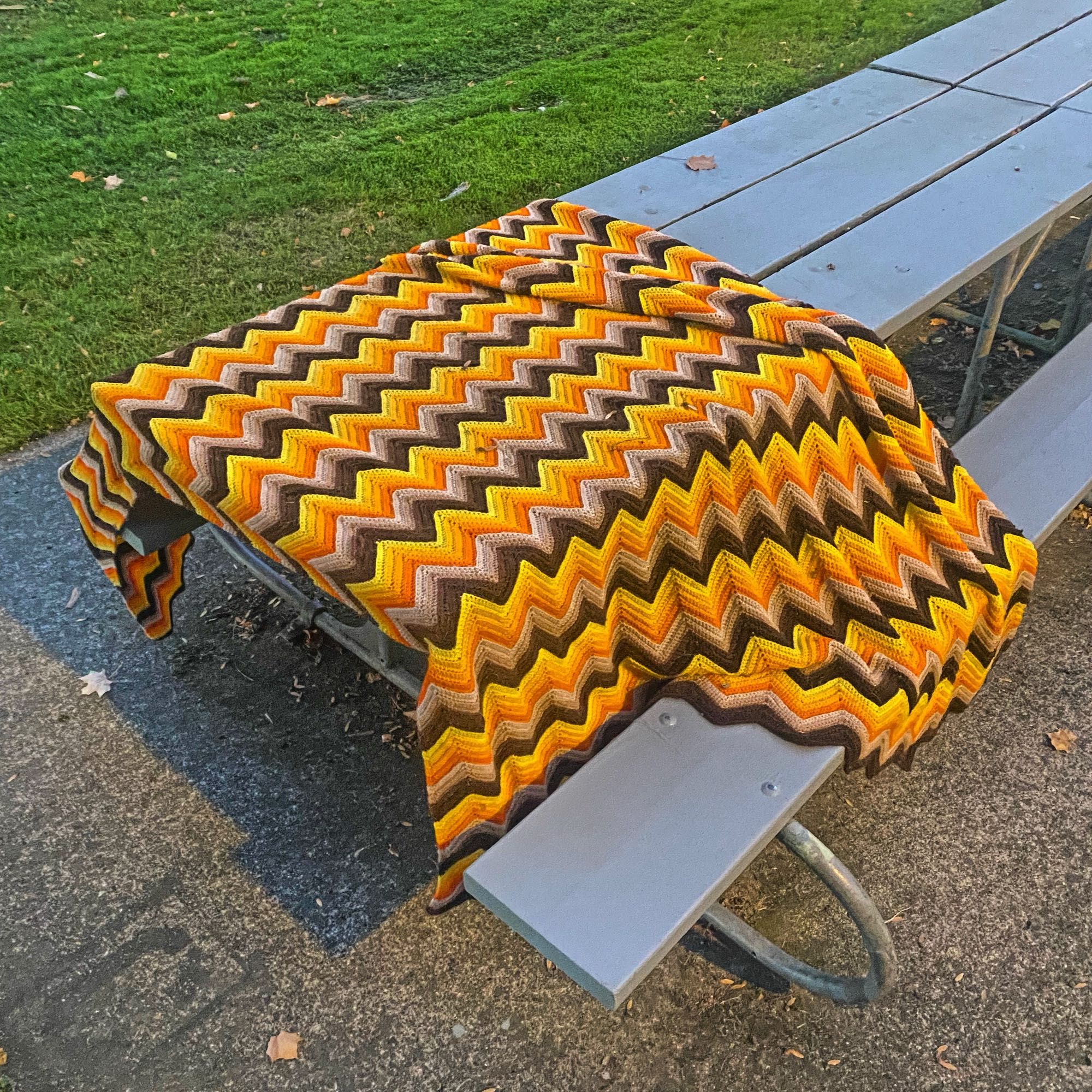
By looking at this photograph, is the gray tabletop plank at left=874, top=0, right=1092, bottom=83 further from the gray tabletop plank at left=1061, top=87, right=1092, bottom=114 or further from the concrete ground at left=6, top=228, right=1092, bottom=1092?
the concrete ground at left=6, top=228, right=1092, bottom=1092

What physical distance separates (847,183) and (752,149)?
1.27 ft

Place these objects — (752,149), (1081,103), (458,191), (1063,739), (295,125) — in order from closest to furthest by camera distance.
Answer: (1063,739)
(752,149)
(1081,103)
(458,191)
(295,125)

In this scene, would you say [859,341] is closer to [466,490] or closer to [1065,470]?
[1065,470]

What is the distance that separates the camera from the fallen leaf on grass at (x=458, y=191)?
15.4 ft

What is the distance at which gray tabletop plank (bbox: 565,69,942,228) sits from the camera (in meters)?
3.06

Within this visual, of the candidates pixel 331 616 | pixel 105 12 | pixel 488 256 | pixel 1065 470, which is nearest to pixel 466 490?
pixel 488 256

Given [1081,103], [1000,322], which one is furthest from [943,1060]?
[1081,103]

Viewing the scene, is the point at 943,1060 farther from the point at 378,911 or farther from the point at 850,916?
the point at 378,911

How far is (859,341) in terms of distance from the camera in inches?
85.9

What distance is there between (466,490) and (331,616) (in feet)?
3.28

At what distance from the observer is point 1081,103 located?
3.52 m

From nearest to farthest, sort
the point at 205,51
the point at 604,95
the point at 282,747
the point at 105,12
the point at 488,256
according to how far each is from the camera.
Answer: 1. the point at 488,256
2. the point at 282,747
3. the point at 604,95
4. the point at 205,51
5. the point at 105,12

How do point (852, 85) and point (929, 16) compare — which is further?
point (929, 16)

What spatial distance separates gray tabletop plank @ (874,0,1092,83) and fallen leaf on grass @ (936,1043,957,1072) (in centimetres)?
325
